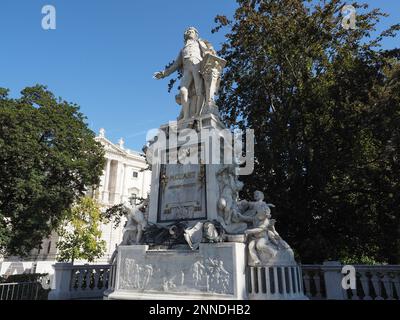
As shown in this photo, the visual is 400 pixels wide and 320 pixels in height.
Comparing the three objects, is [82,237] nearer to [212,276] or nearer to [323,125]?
[323,125]

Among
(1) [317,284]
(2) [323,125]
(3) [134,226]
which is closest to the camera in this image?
(1) [317,284]

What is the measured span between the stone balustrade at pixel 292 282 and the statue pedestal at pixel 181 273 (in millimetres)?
471

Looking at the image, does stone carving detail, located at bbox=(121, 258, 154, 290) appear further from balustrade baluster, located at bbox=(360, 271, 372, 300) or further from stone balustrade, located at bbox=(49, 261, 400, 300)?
balustrade baluster, located at bbox=(360, 271, 372, 300)

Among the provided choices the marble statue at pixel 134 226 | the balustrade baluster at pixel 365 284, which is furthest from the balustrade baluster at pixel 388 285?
the marble statue at pixel 134 226

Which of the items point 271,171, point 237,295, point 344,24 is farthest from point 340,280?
point 344,24

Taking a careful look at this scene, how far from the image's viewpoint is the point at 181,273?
23.8ft

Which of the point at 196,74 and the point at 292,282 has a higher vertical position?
the point at 196,74

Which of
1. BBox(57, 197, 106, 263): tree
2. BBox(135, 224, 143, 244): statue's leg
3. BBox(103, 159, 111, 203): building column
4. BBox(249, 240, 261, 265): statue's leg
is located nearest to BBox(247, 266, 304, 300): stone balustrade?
BBox(249, 240, 261, 265): statue's leg

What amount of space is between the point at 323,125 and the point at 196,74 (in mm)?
9522

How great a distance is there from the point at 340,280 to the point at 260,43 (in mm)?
13757

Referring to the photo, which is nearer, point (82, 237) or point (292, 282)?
point (292, 282)

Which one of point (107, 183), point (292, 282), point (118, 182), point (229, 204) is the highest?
point (118, 182)

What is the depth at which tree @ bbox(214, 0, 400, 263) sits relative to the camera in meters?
15.5

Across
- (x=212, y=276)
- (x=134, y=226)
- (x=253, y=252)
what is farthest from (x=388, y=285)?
(x=134, y=226)
